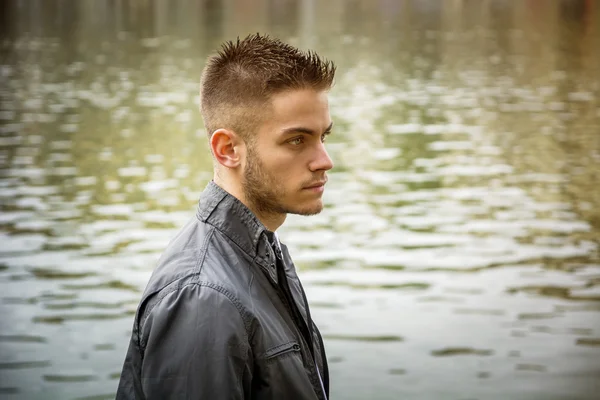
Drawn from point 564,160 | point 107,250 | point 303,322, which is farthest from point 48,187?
point 303,322

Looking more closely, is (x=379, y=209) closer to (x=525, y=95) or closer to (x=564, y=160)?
(x=564, y=160)

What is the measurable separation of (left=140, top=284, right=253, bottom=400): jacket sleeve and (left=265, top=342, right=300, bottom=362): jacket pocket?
0.06m

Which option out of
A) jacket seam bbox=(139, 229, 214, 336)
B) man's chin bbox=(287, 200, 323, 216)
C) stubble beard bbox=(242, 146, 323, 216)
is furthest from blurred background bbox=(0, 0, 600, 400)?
jacket seam bbox=(139, 229, 214, 336)

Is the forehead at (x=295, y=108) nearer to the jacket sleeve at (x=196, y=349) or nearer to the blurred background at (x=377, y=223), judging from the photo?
the jacket sleeve at (x=196, y=349)

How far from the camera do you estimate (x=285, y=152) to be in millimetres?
2715

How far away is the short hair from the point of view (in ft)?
8.85

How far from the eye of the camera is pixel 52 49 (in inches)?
1663

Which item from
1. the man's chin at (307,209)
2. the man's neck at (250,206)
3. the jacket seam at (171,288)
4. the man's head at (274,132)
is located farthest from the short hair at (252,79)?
the jacket seam at (171,288)

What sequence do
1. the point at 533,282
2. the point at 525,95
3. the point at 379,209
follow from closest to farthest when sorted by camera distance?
the point at 533,282, the point at 379,209, the point at 525,95

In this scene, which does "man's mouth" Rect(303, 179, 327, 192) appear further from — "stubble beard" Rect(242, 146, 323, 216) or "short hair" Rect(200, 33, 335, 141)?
"short hair" Rect(200, 33, 335, 141)

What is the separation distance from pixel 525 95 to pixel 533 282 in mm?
17348

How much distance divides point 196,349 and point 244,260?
33 centimetres

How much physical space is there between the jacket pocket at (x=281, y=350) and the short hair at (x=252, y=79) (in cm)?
63

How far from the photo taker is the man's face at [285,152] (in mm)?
2693
